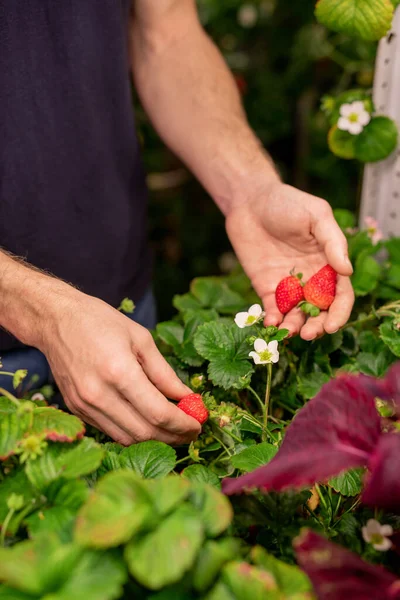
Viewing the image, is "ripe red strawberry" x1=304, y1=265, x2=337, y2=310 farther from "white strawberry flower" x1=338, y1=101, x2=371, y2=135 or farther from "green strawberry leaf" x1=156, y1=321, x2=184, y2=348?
"white strawberry flower" x1=338, y1=101, x2=371, y2=135

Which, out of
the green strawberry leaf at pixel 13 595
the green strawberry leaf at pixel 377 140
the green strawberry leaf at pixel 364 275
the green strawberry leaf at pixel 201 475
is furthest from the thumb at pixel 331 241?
the green strawberry leaf at pixel 13 595

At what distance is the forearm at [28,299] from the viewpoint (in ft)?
2.38

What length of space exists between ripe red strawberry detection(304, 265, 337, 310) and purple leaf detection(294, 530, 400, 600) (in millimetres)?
433

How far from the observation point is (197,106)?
1.13m

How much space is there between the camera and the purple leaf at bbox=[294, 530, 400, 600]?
1.38 ft

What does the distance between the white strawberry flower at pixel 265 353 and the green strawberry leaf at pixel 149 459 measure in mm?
159

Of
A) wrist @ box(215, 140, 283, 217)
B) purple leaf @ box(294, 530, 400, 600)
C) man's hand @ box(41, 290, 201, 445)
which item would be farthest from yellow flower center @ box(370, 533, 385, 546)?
wrist @ box(215, 140, 283, 217)

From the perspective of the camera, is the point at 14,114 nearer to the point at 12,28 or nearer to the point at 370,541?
the point at 12,28

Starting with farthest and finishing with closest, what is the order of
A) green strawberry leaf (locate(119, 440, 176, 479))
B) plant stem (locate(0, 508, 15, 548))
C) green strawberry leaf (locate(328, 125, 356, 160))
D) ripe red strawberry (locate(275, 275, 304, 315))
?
green strawberry leaf (locate(328, 125, 356, 160))
ripe red strawberry (locate(275, 275, 304, 315))
green strawberry leaf (locate(119, 440, 176, 479))
plant stem (locate(0, 508, 15, 548))

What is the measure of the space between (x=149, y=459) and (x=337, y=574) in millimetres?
256

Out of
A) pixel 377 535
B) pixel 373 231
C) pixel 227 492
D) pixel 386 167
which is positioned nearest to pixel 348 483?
pixel 377 535

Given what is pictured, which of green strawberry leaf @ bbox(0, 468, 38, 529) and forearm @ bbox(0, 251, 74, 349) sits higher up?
forearm @ bbox(0, 251, 74, 349)

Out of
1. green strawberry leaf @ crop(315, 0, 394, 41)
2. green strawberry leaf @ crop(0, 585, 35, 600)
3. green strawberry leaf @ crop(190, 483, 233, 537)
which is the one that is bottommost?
green strawberry leaf @ crop(0, 585, 35, 600)

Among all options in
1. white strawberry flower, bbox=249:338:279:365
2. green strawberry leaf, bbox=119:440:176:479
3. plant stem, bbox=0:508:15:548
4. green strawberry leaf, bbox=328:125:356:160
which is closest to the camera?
plant stem, bbox=0:508:15:548
